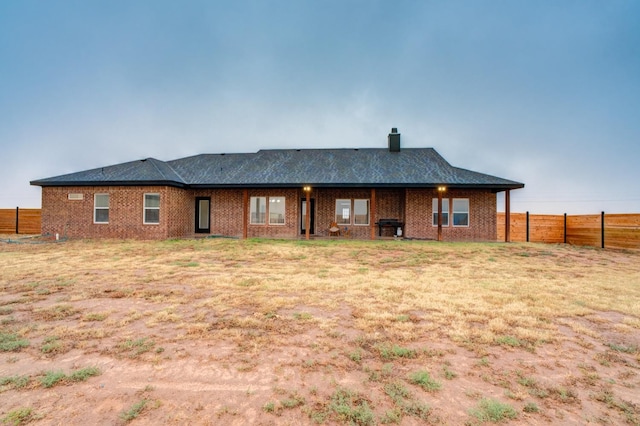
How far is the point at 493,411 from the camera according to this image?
198cm

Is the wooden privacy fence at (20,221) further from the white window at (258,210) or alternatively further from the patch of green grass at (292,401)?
the patch of green grass at (292,401)

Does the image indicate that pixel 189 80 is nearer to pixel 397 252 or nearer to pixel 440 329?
pixel 397 252

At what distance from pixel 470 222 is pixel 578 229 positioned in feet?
18.2

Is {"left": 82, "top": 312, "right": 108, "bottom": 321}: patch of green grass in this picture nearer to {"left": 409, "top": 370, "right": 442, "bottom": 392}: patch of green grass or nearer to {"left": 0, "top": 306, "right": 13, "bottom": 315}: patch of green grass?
{"left": 0, "top": 306, "right": 13, "bottom": 315}: patch of green grass

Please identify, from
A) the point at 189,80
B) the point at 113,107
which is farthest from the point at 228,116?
the point at 113,107

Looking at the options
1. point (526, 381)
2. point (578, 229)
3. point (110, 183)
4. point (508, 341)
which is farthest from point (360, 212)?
point (526, 381)

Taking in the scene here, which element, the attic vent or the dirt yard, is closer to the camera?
the dirt yard

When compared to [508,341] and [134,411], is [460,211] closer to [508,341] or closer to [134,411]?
[508,341]

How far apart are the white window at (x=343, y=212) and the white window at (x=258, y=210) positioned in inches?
163

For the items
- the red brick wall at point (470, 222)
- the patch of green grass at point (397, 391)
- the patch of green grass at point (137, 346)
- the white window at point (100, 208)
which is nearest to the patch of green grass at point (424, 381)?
the patch of green grass at point (397, 391)

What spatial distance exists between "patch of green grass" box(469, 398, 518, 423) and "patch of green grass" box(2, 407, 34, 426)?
295 cm

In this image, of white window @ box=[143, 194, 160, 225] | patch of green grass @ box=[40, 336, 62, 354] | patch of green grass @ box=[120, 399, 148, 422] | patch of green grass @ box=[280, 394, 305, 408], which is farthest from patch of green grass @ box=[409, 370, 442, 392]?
white window @ box=[143, 194, 160, 225]

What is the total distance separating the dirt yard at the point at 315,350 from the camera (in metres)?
2.01

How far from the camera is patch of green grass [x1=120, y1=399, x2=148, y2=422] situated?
1888mm
